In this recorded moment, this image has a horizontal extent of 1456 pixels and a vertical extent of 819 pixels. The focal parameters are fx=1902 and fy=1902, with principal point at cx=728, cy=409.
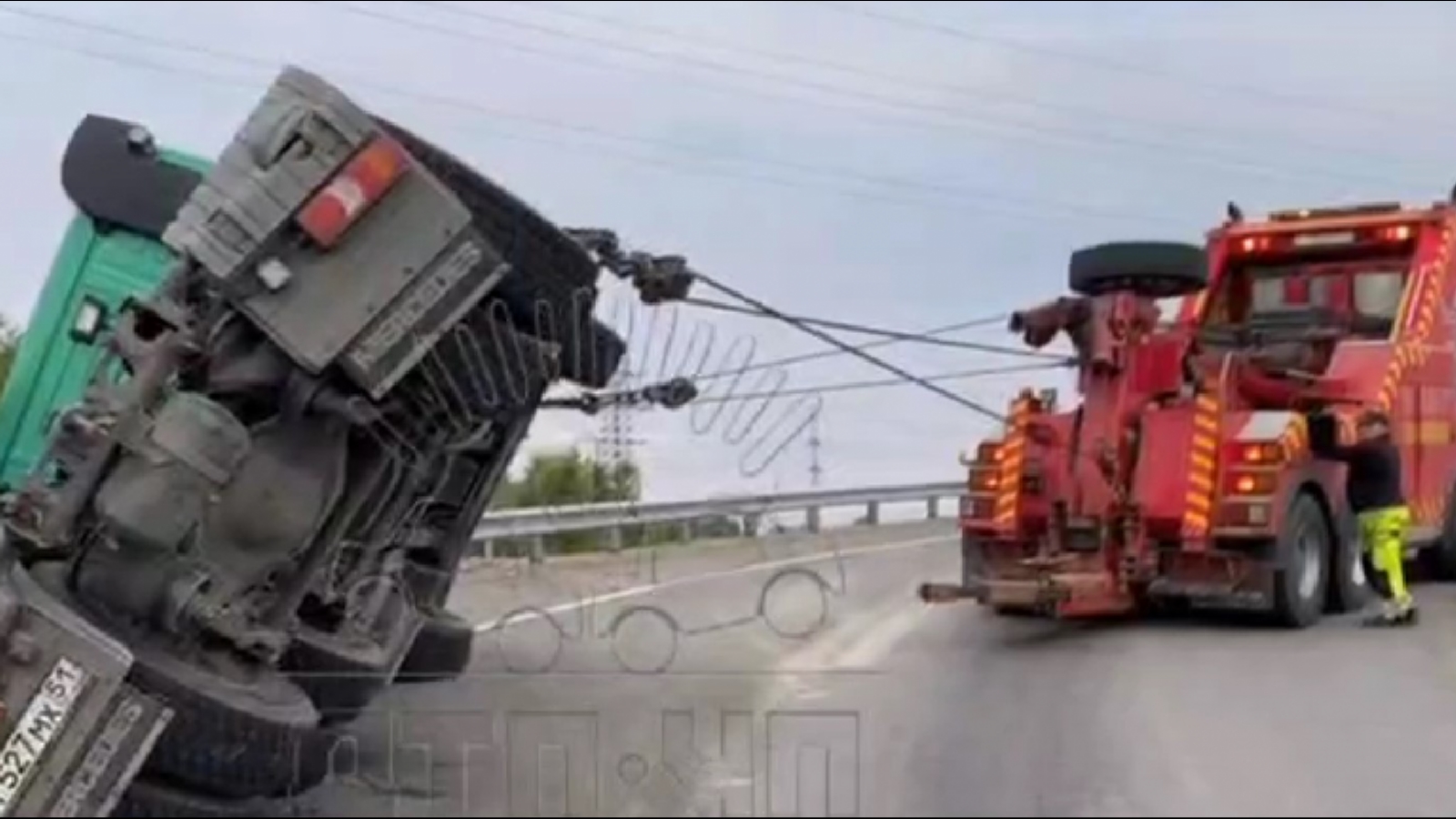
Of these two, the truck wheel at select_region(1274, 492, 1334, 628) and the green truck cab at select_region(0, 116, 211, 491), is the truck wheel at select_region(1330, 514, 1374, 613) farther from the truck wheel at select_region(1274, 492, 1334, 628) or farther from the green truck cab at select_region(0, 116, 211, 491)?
the green truck cab at select_region(0, 116, 211, 491)

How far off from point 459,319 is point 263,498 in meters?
0.75

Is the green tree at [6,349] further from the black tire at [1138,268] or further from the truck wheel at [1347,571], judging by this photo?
the truck wheel at [1347,571]

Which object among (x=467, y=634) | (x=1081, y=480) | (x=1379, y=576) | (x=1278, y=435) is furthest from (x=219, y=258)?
(x=1379, y=576)

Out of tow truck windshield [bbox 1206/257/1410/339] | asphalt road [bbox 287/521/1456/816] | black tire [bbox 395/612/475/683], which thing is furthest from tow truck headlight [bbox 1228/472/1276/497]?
black tire [bbox 395/612/475/683]

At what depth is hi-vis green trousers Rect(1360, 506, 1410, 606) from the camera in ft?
35.4

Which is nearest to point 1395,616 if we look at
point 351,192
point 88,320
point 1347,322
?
point 1347,322

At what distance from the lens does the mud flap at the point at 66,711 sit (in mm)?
4402

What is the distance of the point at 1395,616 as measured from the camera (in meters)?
10.3

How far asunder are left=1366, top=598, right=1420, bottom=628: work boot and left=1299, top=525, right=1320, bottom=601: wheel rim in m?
0.37

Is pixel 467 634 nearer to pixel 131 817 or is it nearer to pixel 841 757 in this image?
pixel 131 817

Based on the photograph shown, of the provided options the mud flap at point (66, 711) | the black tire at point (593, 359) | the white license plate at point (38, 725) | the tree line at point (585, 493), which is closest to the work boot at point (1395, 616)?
the tree line at point (585, 493)

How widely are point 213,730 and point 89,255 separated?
6.86 feet

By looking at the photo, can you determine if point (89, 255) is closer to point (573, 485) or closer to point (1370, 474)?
point (573, 485)

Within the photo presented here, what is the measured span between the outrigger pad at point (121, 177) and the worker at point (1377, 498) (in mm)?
6873
